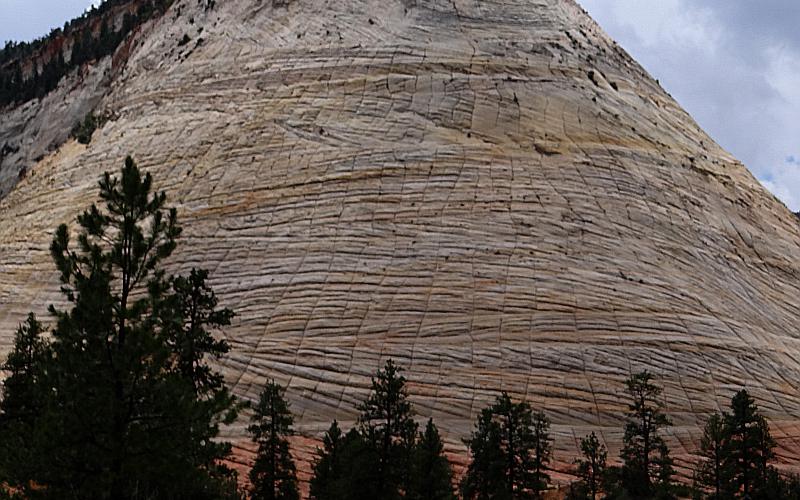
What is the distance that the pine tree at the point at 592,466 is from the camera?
22.2 m

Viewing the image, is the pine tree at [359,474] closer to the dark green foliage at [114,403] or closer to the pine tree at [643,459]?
the dark green foliage at [114,403]

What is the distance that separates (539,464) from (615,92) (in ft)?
78.2

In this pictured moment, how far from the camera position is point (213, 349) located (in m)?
20.9

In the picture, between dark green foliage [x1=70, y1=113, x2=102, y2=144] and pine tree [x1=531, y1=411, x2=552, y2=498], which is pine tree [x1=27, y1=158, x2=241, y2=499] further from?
dark green foliage [x1=70, y1=113, x2=102, y2=144]

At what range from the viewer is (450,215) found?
32375 mm

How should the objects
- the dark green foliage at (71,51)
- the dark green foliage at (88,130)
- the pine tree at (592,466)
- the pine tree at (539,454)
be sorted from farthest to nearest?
the dark green foliage at (71,51)
the dark green foliage at (88,130)
the pine tree at (592,466)
the pine tree at (539,454)

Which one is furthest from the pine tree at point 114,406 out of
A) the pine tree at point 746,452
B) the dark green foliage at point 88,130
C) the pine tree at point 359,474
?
the dark green foliage at point 88,130

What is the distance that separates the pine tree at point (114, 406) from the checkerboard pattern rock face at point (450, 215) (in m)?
11.9

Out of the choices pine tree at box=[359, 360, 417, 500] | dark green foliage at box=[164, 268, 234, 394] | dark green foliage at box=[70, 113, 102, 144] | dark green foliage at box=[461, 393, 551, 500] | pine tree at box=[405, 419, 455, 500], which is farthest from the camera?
dark green foliage at box=[70, 113, 102, 144]

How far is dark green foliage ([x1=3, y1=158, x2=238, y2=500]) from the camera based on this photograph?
13828 mm

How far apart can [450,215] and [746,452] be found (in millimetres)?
→ 13743

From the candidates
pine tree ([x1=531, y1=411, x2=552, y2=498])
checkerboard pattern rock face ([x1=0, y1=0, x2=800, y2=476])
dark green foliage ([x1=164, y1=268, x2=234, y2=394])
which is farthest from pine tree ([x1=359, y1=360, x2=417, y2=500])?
checkerboard pattern rock face ([x1=0, y1=0, x2=800, y2=476])

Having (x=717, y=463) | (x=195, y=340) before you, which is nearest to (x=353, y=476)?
(x=195, y=340)

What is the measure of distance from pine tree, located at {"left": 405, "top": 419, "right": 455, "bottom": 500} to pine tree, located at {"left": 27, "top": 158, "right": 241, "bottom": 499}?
5.57m
